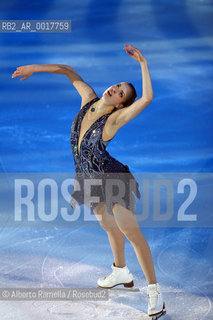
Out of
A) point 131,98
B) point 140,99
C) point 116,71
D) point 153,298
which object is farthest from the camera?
point 116,71

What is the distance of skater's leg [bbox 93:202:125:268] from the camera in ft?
10.2

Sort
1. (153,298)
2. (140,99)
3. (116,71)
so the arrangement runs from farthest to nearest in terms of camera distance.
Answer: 1. (116,71)
2. (153,298)
3. (140,99)

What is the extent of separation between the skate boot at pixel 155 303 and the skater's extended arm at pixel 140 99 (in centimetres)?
105

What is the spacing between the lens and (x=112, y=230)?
10.5 ft

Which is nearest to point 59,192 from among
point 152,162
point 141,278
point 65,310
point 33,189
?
point 33,189

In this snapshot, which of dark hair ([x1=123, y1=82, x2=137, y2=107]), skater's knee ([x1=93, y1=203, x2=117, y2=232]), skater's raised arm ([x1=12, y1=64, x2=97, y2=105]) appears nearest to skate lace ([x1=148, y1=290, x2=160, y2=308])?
skater's knee ([x1=93, y1=203, x2=117, y2=232])

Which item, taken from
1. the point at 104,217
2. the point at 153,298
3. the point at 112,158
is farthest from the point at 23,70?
the point at 153,298

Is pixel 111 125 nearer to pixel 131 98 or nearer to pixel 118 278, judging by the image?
pixel 131 98

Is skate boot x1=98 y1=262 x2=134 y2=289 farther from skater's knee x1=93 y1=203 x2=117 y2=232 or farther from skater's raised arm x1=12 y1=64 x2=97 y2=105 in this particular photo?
skater's raised arm x1=12 y1=64 x2=97 y2=105

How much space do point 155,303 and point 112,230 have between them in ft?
1.84

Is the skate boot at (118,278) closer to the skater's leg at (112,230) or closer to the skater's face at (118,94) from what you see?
the skater's leg at (112,230)

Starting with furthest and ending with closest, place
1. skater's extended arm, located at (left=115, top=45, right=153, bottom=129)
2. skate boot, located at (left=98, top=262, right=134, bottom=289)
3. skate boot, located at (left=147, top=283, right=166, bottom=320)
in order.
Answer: skate boot, located at (left=98, top=262, right=134, bottom=289)
skate boot, located at (left=147, top=283, right=166, bottom=320)
skater's extended arm, located at (left=115, top=45, right=153, bottom=129)

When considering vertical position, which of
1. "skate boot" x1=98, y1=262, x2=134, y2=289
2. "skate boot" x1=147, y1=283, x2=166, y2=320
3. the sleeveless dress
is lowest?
"skate boot" x1=98, y1=262, x2=134, y2=289

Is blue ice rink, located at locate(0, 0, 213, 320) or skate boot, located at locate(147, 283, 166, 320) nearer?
skate boot, located at locate(147, 283, 166, 320)
